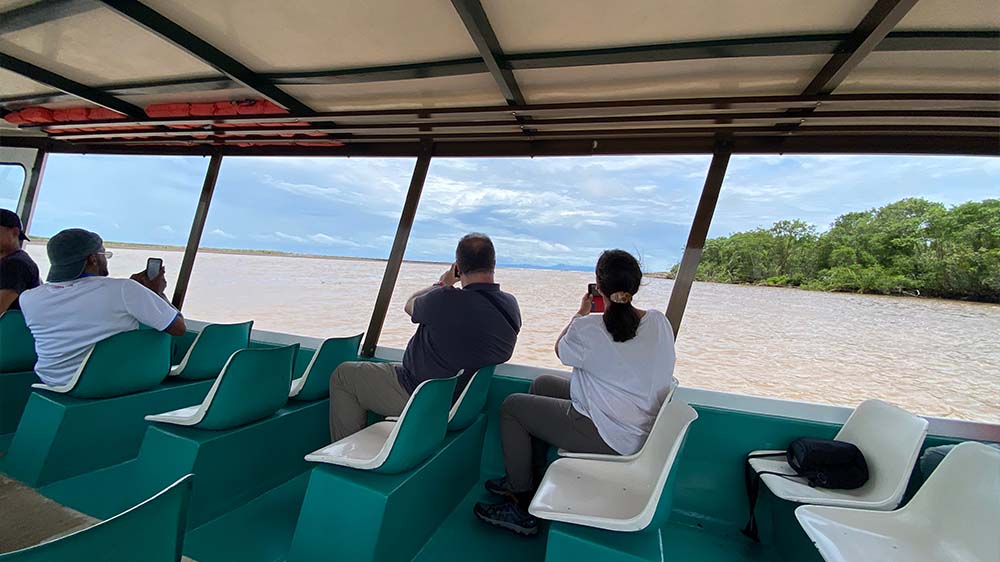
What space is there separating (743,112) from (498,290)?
178 centimetres

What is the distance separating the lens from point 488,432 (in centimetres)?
251

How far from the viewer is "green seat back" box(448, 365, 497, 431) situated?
1999mm

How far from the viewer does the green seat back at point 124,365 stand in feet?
6.58

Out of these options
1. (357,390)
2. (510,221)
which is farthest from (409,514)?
(510,221)

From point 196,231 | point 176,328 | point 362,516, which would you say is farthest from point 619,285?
point 196,231

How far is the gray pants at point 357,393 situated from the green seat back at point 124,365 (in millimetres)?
991

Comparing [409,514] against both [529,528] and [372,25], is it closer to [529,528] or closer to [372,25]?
[529,528]

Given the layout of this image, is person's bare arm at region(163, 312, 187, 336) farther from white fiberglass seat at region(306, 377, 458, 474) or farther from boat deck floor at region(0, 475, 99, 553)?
white fiberglass seat at region(306, 377, 458, 474)

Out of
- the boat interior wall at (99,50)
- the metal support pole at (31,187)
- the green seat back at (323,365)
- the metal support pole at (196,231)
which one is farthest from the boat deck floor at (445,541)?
the metal support pole at (31,187)

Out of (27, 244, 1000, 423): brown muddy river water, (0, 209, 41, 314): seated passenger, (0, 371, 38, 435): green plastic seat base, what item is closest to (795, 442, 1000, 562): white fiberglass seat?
(27, 244, 1000, 423): brown muddy river water

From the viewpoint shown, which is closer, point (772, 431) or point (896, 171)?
point (772, 431)

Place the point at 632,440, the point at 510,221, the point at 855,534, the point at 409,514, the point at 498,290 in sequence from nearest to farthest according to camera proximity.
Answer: the point at 855,534
the point at 409,514
the point at 632,440
the point at 498,290
the point at 510,221

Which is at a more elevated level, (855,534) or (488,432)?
(855,534)

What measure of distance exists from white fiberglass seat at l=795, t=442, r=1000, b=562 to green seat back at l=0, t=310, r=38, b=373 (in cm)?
426
